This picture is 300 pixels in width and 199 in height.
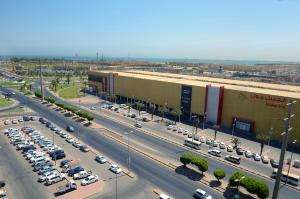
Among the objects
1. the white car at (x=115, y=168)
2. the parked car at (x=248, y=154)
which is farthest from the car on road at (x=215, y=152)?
the white car at (x=115, y=168)

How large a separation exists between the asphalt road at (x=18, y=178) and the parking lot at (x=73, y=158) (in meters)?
0.75

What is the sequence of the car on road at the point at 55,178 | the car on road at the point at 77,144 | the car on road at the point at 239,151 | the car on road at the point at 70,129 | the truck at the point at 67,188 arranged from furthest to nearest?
the car on road at the point at 70,129
the car on road at the point at 77,144
the car on road at the point at 239,151
the car on road at the point at 55,178
the truck at the point at 67,188

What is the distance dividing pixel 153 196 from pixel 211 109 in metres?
47.4

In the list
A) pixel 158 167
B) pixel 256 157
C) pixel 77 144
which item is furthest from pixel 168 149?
pixel 77 144

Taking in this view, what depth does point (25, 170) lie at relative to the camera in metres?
50.0

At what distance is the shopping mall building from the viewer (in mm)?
67438

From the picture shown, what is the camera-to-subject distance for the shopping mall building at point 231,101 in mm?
67438

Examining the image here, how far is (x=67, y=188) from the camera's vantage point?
139 feet

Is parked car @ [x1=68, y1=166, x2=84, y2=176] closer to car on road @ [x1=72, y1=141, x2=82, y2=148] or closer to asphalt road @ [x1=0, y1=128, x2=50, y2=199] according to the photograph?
asphalt road @ [x1=0, y1=128, x2=50, y2=199]

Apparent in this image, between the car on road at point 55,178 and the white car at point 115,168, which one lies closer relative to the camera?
the car on road at point 55,178

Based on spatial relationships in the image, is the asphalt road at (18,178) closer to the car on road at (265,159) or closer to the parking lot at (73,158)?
the parking lot at (73,158)

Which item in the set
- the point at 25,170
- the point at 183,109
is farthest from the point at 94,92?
the point at 25,170

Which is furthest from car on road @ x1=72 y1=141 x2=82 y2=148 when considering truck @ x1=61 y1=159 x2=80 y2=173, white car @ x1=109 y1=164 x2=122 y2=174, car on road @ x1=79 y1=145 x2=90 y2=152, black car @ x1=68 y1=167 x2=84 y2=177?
white car @ x1=109 y1=164 x2=122 y2=174

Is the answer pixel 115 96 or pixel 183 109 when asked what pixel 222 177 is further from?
pixel 115 96
